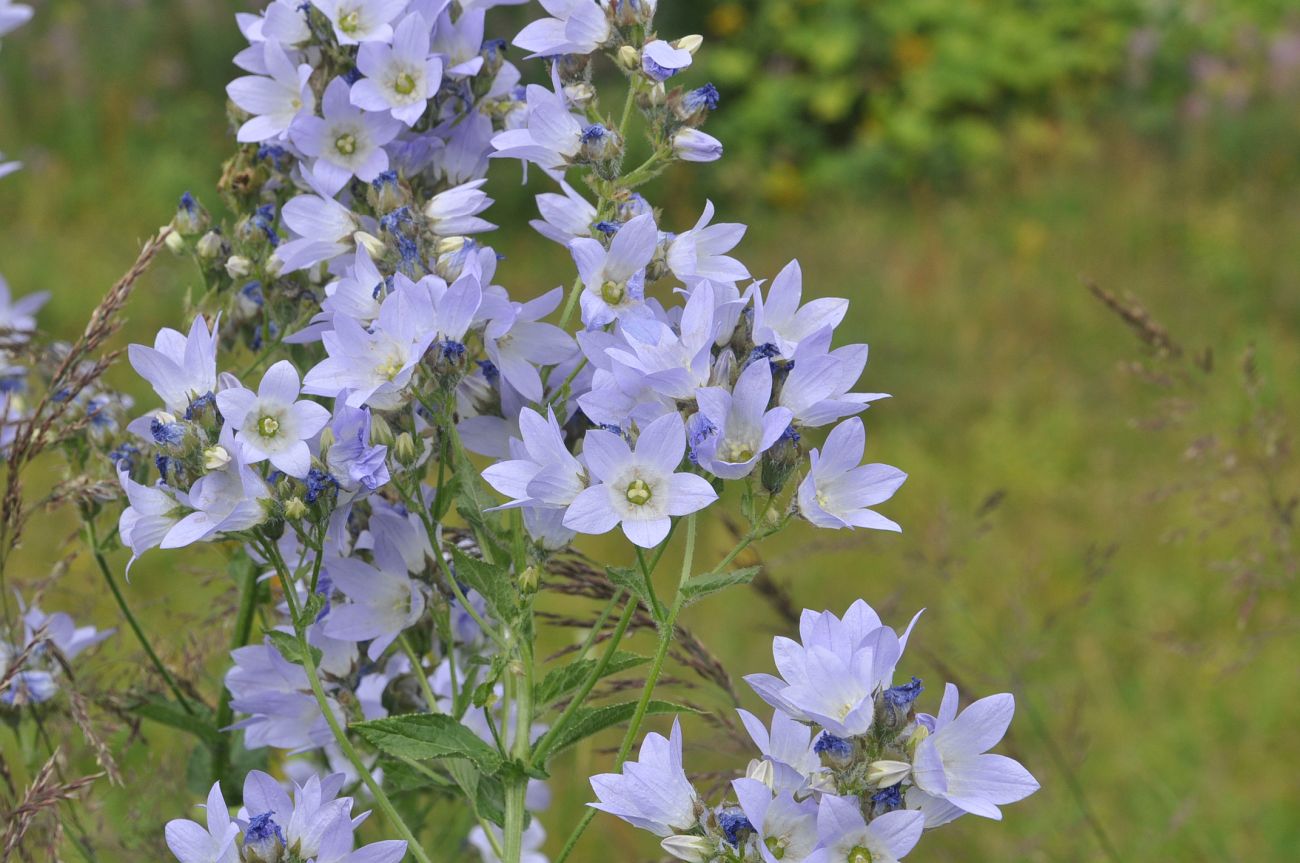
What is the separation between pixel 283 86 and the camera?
1.40m

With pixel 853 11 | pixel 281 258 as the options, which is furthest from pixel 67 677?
pixel 853 11

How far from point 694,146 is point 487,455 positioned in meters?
0.35

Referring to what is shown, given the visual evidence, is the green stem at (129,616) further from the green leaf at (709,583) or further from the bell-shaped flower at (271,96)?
the green leaf at (709,583)

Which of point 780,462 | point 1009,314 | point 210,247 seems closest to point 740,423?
point 780,462

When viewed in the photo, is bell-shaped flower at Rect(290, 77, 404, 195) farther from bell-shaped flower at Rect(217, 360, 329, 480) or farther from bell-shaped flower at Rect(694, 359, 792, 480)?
bell-shaped flower at Rect(694, 359, 792, 480)

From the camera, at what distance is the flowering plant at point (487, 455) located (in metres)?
1.03

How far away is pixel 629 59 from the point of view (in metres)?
1.30

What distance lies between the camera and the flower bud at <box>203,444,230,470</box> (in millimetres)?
1082

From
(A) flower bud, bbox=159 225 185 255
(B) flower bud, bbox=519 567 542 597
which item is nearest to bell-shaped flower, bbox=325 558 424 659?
(B) flower bud, bbox=519 567 542 597

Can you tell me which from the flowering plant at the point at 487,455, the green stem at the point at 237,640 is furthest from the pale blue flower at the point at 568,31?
the green stem at the point at 237,640

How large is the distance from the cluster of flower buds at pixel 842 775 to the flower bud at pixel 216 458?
1.26ft

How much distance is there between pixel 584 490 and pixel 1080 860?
1.79m

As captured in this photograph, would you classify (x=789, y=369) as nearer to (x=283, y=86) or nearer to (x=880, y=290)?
(x=283, y=86)

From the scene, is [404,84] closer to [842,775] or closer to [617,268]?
[617,268]
